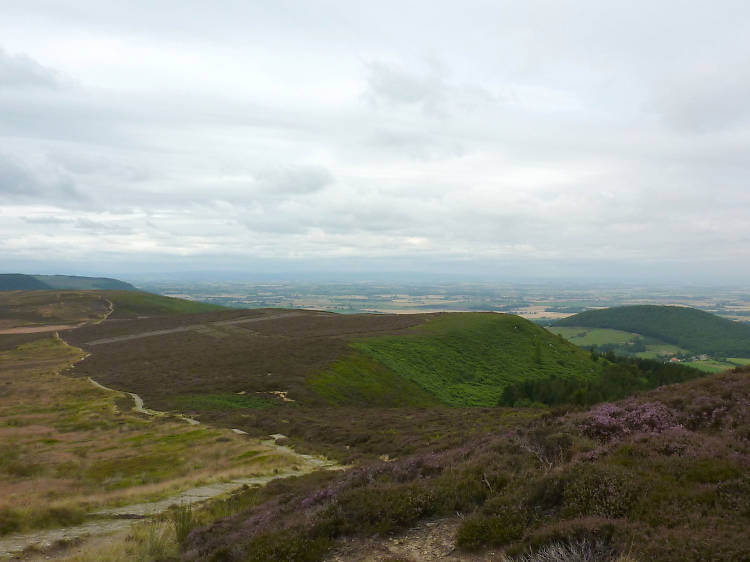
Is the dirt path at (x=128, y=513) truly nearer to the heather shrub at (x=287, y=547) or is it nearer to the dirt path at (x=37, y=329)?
the heather shrub at (x=287, y=547)

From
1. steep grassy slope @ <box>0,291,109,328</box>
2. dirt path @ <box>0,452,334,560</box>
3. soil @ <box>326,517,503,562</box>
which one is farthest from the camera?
steep grassy slope @ <box>0,291,109,328</box>

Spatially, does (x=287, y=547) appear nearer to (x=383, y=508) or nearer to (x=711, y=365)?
(x=383, y=508)

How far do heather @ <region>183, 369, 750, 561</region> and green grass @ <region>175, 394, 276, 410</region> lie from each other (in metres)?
30.2

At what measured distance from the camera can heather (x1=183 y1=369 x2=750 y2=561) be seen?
8.27 metres

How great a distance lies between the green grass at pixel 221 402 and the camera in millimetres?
44438

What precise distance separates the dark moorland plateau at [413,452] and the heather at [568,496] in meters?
0.05

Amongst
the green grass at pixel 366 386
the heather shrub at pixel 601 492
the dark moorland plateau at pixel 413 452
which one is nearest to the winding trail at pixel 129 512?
the dark moorland plateau at pixel 413 452

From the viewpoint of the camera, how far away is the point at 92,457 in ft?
92.9

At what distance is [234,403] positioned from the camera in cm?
4581

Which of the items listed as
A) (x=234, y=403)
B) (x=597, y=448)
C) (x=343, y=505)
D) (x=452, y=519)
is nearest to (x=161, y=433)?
(x=234, y=403)

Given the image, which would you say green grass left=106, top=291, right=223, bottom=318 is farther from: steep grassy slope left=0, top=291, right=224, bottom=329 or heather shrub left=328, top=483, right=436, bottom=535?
heather shrub left=328, top=483, right=436, bottom=535

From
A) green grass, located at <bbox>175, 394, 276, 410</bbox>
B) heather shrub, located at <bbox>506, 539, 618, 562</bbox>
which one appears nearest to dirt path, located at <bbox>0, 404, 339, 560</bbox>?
heather shrub, located at <bbox>506, 539, 618, 562</bbox>

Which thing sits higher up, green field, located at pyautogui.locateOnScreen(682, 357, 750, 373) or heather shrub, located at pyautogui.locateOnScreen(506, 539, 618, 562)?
heather shrub, located at pyautogui.locateOnScreen(506, 539, 618, 562)

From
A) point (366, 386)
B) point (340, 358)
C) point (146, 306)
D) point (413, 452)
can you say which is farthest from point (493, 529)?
point (146, 306)
